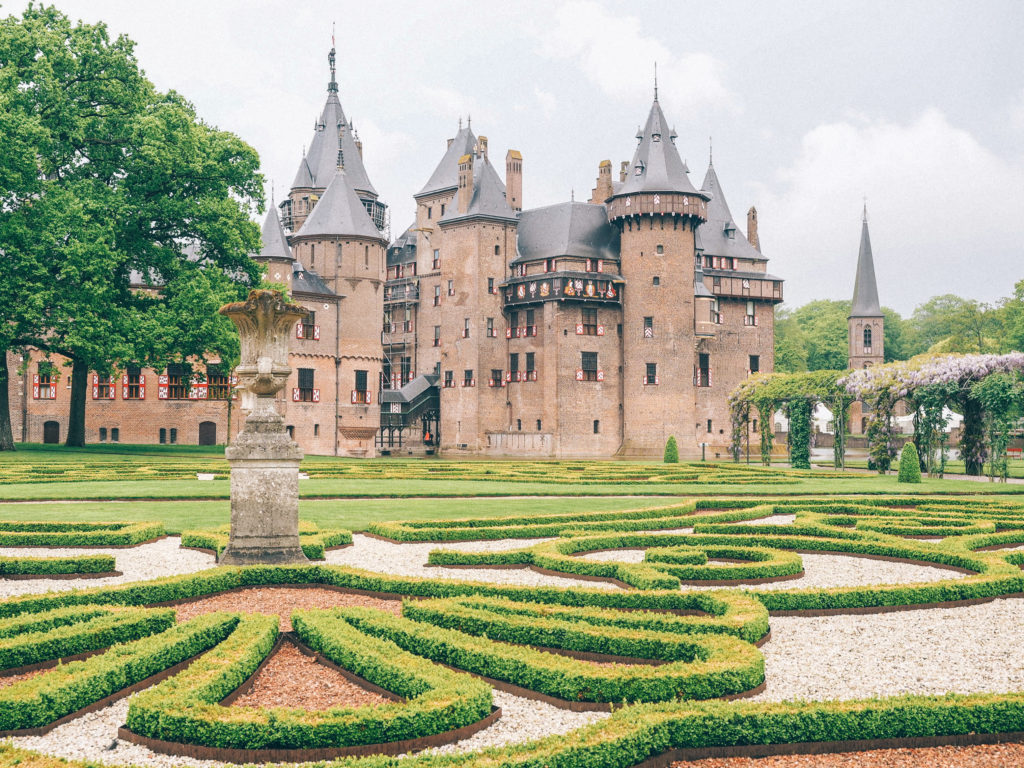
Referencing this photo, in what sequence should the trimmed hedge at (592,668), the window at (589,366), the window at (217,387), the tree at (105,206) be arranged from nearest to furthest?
the trimmed hedge at (592,668)
the tree at (105,206)
the window at (217,387)
the window at (589,366)

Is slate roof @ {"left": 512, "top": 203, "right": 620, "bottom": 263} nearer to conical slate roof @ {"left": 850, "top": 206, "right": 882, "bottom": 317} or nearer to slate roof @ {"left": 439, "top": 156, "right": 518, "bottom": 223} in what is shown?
slate roof @ {"left": 439, "top": 156, "right": 518, "bottom": 223}

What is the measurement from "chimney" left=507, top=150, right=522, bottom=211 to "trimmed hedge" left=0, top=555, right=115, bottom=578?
5730 centimetres

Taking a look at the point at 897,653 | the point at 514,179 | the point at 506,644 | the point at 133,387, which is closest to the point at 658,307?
the point at 514,179

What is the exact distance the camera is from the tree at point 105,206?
32.7 meters

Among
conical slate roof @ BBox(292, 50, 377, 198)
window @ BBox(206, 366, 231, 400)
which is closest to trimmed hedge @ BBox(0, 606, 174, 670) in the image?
window @ BBox(206, 366, 231, 400)

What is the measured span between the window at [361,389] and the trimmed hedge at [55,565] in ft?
150

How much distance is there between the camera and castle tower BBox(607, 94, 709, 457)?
193 feet

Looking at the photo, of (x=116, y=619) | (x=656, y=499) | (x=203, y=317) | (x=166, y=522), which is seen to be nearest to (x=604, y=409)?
(x=203, y=317)

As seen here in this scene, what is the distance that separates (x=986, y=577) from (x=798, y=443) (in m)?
30.7

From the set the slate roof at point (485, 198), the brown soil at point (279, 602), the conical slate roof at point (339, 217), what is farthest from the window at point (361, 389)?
the brown soil at point (279, 602)

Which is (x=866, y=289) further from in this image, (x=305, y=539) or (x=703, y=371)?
(x=305, y=539)

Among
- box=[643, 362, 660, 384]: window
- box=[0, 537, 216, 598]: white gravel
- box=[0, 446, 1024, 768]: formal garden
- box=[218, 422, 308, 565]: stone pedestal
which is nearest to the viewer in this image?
box=[0, 446, 1024, 768]: formal garden

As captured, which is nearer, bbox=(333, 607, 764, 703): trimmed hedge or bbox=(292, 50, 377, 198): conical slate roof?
bbox=(333, 607, 764, 703): trimmed hedge

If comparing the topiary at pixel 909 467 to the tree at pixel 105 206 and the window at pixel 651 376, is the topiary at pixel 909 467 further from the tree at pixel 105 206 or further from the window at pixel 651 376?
the window at pixel 651 376
